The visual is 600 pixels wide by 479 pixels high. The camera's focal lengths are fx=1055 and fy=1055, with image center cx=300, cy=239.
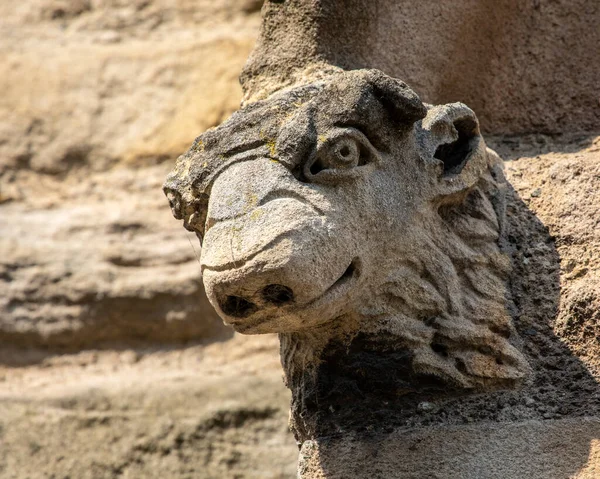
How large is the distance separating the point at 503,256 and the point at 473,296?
10 cm

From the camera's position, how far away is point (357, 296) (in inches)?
61.7

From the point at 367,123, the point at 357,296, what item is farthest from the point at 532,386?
the point at 367,123

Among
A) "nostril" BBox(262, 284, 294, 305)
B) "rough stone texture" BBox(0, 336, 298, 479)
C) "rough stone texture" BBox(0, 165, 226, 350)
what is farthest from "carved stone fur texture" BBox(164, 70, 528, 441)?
"rough stone texture" BBox(0, 165, 226, 350)

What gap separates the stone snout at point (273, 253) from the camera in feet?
4.67

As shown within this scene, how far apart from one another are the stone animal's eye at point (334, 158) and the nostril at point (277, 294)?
0.18 meters

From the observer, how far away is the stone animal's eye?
60.2 inches

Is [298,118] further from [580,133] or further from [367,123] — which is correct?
[580,133]

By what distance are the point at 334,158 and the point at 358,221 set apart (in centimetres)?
10

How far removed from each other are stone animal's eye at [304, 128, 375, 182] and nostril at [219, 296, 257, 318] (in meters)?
0.20

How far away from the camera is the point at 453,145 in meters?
1.74

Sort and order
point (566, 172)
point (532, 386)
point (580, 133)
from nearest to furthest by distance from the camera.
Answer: point (532, 386) < point (566, 172) < point (580, 133)

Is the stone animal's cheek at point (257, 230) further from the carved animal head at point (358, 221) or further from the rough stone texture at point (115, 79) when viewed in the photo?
the rough stone texture at point (115, 79)

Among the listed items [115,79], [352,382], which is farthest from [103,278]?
[352,382]

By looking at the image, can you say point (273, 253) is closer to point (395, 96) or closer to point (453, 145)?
point (395, 96)
